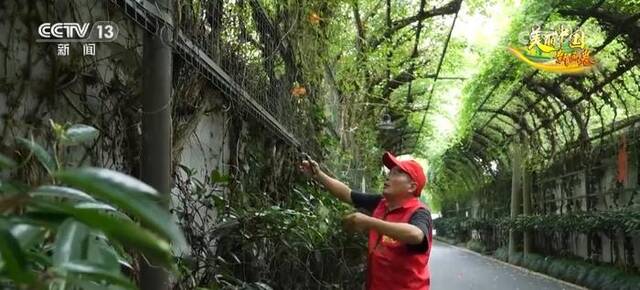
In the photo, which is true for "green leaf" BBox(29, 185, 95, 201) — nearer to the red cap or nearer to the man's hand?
the man's hand

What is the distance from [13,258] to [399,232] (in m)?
2.41

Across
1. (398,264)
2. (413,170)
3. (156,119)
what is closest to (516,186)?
(413,170)

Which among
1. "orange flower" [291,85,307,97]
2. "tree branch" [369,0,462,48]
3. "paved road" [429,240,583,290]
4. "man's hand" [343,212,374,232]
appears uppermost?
"tree branch" [369,0,462,48]

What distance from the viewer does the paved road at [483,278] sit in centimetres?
1233

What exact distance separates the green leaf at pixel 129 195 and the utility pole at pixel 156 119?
1.41 metres

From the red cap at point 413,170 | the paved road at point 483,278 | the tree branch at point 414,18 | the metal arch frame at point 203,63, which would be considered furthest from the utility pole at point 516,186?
the red cap at point 413,170

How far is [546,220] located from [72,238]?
16.2 metres

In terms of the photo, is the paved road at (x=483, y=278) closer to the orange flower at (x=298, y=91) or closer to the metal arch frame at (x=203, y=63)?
the orange flower at (x=298, y=91)

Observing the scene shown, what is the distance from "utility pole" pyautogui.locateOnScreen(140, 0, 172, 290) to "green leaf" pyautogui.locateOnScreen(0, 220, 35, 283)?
1416 millimetres

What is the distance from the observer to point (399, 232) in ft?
9.62

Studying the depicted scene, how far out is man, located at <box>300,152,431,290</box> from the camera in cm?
→ 295

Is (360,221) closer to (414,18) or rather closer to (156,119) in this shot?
(156,119)

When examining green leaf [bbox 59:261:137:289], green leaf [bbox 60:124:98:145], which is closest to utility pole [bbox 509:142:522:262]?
green leaf [bbox 60:124:98:145]

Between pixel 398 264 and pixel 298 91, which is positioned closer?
pixel 398 264
